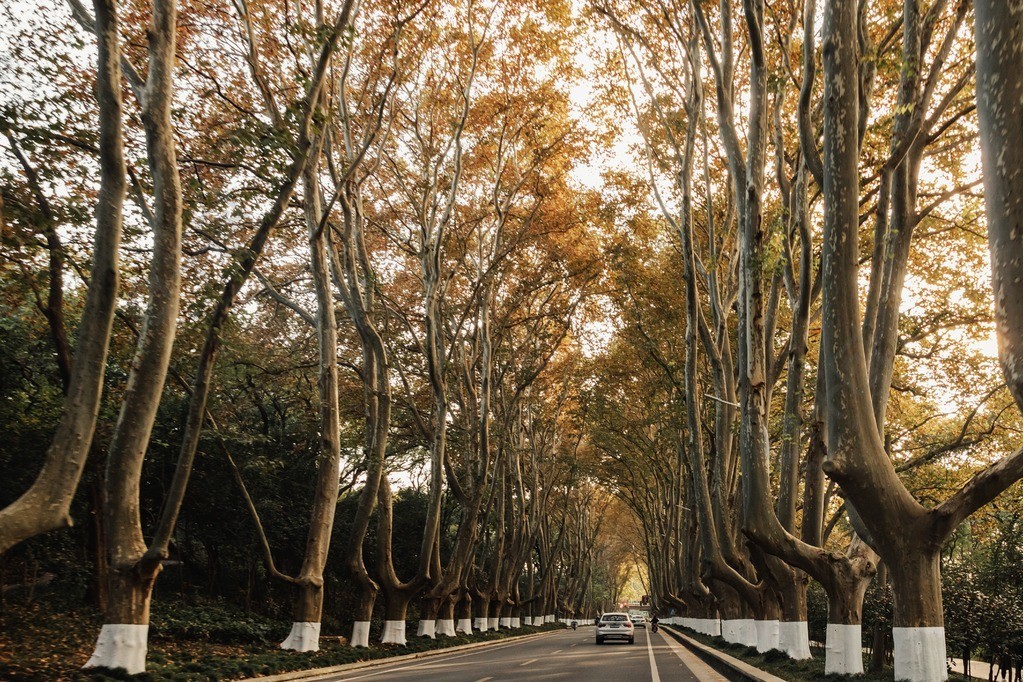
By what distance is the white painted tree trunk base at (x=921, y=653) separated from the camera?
8.73m

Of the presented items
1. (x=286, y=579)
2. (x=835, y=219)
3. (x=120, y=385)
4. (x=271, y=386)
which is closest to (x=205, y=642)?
(x=286, y=579)

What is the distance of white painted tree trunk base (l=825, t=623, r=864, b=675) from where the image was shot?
1186cm

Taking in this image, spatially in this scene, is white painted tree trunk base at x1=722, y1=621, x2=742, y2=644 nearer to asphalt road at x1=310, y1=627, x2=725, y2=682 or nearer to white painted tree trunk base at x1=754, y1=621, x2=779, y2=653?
asphalt road at x1=310, y1=627, x2=725, y2=682

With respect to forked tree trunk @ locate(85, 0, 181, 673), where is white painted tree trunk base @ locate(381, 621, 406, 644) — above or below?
below

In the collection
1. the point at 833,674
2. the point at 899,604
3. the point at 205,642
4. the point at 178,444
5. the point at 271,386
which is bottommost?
the point at 205,642

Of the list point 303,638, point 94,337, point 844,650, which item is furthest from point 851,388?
point 303,638

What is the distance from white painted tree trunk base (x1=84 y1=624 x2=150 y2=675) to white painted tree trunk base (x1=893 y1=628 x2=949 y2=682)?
922 centimetres

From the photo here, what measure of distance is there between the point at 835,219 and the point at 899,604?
4241mm

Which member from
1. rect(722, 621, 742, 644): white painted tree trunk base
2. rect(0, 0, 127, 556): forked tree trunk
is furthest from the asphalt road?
rect(0, 0, 127, 556): forked tree trunk

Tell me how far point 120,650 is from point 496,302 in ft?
62.4

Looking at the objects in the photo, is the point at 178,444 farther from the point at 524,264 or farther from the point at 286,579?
the point at 524,264

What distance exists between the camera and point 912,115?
986 cm

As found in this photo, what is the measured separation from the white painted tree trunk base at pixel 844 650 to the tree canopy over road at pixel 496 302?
0.14 ft

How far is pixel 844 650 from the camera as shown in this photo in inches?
472
